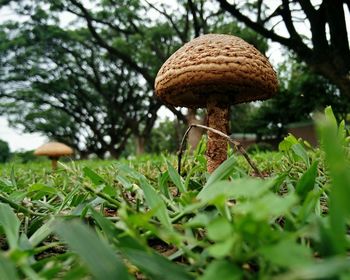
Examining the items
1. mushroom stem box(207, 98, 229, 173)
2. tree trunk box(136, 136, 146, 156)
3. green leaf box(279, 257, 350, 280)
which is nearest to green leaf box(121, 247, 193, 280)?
green leaf box(279, 257, 350, 280)

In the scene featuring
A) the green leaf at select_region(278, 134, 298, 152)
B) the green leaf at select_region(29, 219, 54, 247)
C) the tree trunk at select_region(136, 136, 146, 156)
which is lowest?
the tree trunk at select_region(136, 136, 146, 156)

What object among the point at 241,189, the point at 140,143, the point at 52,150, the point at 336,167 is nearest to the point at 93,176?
the point at 241,189

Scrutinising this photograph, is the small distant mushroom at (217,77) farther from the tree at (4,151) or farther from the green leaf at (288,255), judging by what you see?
the tree at (4,151)

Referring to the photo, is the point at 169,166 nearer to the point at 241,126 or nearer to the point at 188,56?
the point at 188,56

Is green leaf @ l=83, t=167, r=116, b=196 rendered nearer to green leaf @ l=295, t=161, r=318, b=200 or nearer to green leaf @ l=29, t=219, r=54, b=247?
green leaf @ l=29, t=219, r=54, b=247

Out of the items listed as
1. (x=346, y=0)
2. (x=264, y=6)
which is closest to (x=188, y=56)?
(x=346, y=0)

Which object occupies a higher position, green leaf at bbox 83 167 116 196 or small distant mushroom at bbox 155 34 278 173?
small distant mushroom at bbox 155 34 278 173
